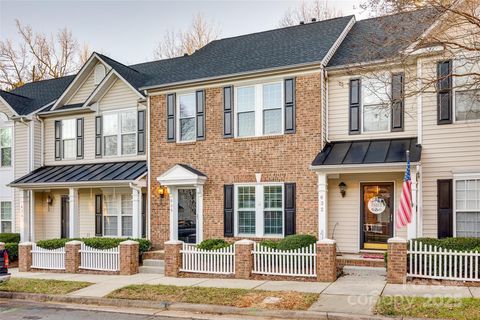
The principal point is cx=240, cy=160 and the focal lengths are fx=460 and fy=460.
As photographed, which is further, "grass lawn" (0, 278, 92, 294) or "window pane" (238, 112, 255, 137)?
"window pane" (238, 112, 255, 137)

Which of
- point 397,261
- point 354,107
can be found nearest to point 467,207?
point 397,261

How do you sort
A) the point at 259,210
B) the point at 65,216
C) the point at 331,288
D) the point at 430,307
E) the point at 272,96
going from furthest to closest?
the point at 65,216
the point at 272,96
the point at 259,210
the point at 331,288
the point at 430,307

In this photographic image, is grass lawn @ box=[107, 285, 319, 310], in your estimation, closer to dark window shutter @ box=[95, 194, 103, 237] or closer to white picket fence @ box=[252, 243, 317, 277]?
white picket fence @ box=[252, 243, 317, 277]

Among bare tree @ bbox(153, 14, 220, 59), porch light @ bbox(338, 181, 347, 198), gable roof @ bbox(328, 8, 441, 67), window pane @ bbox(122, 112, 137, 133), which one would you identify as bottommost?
porch light @ bbox(338, 181, 347, 198)

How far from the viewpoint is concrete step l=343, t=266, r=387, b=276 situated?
12.3m

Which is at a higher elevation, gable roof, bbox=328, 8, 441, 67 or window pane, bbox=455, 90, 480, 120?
gable roof, bbox=328, 8, 441, 67

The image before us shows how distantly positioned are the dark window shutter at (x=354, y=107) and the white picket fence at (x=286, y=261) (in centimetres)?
432

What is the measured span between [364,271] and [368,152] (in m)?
3.43

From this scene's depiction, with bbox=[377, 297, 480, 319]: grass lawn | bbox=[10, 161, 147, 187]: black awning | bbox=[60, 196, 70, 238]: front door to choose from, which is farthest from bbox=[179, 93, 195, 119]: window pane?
bbox=[377, 297, 480, 319]: grass lawn

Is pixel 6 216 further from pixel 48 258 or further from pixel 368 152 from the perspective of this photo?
pixel 368 152

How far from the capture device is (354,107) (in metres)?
14.4

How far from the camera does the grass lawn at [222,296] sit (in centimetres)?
948

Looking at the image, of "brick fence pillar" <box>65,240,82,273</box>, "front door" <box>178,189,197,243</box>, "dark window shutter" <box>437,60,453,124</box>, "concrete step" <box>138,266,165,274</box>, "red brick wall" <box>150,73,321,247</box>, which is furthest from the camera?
"front door" <box>178,189,197,243</box>

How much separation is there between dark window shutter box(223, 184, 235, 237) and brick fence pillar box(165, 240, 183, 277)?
2.40m
